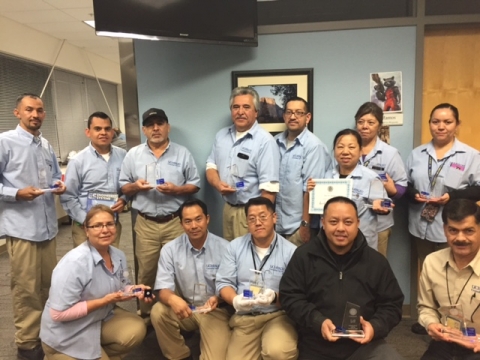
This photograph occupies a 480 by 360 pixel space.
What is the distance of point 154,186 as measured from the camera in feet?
9.52

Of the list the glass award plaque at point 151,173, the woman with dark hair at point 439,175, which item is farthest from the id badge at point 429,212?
the glass award plaque at point 151,173

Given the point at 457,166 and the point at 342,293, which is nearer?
the point at 342,293

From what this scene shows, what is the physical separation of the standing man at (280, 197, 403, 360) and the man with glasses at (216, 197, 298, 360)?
0.19 m

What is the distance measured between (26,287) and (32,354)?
487 millimetres

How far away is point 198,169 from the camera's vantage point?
3.33 m

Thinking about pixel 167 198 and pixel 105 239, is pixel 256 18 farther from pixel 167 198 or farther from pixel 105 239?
pixel 105 239

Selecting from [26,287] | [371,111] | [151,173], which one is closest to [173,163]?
[151,173]

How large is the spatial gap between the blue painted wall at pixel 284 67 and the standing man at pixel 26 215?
0.93 meters

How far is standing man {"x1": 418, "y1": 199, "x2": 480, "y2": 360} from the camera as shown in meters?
1.92

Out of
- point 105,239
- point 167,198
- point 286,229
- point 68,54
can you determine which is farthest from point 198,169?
point 68,54

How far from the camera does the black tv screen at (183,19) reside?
265cm

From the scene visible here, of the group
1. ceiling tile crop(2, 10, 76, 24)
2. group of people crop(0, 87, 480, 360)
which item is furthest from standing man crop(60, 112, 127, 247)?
ceiling tile crop(2, 10, 76, 24)

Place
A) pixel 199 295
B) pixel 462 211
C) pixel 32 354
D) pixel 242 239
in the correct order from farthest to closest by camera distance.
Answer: pixel 32 354 → pixel 199 295 → pixel 242 239 → pixel 462 211

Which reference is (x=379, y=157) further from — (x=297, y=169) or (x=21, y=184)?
(x=21, y=184)
